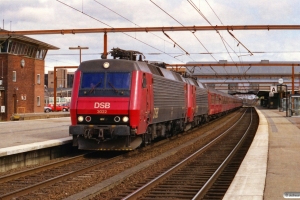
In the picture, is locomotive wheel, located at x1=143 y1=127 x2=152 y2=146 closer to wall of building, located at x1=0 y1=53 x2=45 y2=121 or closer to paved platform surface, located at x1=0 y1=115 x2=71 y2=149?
paved platform surface, located at x1=0 y1=115 x2=71 y2=149

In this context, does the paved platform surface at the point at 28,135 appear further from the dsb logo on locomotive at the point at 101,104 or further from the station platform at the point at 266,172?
the dsb logo on locomotive at the point at 101,104

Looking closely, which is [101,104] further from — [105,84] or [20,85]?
[20,85]

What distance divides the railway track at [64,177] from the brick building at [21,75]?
34364 mm

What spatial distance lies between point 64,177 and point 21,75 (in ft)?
141

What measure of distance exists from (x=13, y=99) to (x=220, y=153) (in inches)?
1480

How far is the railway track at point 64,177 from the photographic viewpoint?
9.88m

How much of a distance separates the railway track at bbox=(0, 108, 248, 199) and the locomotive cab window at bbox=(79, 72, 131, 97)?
79.8 inches

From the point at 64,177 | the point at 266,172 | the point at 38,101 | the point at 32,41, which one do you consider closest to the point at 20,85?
the point at 32,41

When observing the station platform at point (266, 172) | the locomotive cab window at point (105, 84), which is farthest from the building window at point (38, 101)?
the locomotive cab window at point (105, 84)

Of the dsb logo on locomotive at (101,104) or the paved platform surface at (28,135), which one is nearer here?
the dsb logo on locomotive at (101,104)

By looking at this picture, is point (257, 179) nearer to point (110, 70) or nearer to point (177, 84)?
point (110, 70)

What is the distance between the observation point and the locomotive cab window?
15.5 metres

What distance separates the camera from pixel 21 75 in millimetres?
52656

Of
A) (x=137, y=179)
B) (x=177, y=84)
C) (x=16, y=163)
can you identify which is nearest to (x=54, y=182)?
(x=137, y=179)
